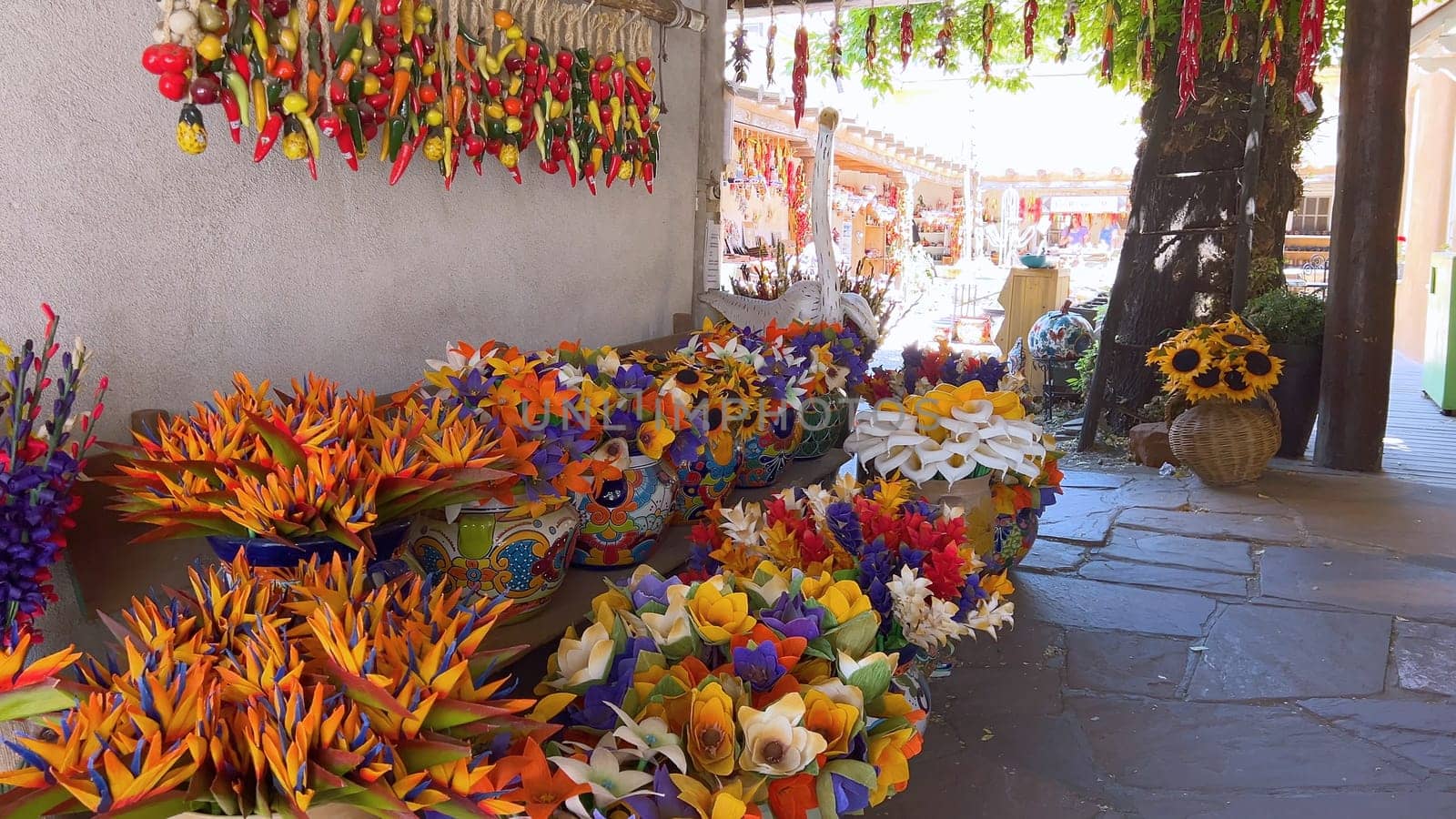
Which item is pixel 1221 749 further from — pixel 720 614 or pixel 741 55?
pixel 741 55

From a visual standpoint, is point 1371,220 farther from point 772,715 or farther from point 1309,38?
point 772,715

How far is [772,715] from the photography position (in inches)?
39.9

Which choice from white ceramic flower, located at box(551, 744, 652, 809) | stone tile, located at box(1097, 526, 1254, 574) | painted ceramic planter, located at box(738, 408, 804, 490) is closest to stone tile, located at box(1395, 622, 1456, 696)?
stone tile, located at box(1097, 526, 1254, 574)

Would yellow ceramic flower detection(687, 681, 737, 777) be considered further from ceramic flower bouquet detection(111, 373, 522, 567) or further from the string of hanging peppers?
the string of hanging peppers

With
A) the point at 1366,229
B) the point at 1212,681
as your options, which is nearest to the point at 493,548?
the point at 1212,681

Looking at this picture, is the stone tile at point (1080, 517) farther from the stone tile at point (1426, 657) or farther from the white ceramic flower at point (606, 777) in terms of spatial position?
the white ceramic flower at point (606, 777)

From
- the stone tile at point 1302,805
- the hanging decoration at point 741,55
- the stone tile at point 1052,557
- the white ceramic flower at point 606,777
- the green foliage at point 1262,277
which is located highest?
the hanging decoration at point 741,55

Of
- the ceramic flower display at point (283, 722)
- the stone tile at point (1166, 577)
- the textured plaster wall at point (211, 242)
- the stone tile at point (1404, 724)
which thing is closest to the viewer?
the ceramic flower display at point (283, 722)

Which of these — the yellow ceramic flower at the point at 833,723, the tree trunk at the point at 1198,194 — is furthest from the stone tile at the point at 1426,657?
the tree trunk at the point at 1198,194

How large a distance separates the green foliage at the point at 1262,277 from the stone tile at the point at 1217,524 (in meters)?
2.02

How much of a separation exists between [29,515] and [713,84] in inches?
101

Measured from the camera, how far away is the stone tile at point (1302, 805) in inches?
73.5

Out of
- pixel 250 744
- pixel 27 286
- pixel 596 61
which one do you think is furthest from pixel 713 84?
pixel 250 744

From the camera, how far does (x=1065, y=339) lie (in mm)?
6918
